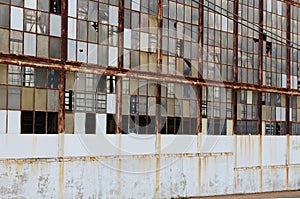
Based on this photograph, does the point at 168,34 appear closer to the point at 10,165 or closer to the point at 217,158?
the point at 217,158

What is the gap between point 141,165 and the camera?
2153 centimetres

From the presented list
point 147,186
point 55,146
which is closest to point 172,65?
point 147,186

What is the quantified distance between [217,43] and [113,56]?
6366mm

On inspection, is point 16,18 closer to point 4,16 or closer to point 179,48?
point 4,16

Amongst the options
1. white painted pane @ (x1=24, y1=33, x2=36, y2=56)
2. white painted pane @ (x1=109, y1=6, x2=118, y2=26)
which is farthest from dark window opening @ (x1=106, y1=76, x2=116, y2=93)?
white painted pane @ (x1=24, y1=33, x2=36, y2=56)

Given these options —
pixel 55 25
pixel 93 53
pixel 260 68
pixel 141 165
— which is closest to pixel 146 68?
pixel 93 53

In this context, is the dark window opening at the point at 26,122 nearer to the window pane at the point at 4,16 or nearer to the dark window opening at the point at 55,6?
the window pane at the point at 4,16

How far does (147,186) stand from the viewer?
21.8 m

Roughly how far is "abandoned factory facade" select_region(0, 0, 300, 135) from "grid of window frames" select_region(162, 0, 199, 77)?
4cm

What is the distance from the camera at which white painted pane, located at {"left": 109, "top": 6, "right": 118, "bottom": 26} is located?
20844 mm

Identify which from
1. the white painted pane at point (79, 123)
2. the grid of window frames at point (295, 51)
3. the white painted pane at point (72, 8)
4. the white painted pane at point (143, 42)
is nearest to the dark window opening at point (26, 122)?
the white painted pane at point (79, 123)

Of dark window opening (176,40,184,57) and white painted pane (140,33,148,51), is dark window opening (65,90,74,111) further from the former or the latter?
dark window opening (176,40,184,57)

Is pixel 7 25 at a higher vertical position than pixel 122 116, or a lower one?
higher

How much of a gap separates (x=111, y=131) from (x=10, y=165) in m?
4.42
